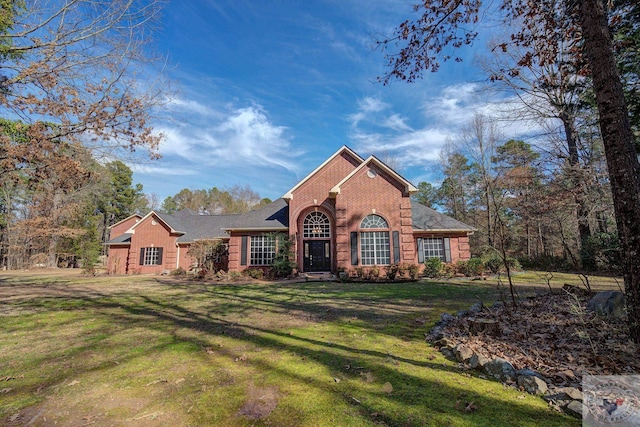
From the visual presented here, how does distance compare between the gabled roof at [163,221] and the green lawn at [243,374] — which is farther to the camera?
the gabled roof at [163,221]

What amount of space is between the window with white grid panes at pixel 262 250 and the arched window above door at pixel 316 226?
2216 mm

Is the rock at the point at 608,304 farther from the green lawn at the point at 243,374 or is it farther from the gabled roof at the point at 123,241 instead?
the gabled roof at the point at 123,241

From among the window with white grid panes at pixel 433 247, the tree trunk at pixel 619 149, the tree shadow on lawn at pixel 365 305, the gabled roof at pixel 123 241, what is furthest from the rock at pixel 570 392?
the gabled roof at pixel 123 241

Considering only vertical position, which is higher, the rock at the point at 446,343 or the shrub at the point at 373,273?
the shrub at the point at 373,273

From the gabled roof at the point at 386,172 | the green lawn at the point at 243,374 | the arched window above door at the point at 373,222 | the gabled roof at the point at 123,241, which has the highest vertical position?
the gabled roof at the point at 386,172

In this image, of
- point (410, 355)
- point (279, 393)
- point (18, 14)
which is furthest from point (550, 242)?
point (18, 14)

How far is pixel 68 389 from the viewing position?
359cm

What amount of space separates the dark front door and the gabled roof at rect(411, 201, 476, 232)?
5.72m

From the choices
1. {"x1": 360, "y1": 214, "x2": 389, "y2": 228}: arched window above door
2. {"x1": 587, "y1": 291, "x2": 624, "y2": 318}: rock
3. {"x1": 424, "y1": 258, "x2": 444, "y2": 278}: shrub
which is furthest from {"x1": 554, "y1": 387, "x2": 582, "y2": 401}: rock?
{"x1": 360, "y1": 214, "x2": 389, "y2": 228}: arched window above door

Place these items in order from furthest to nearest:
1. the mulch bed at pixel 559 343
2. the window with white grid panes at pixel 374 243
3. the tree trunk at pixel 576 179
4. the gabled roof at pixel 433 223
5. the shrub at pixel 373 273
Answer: the gabled roof at pixel 433 223 < the window with white grid panes at pixel 374 243 < the tree trunk at pixel 576 179 < the shrub at pixel 373 273 < the mulch bed at pixel 559 343

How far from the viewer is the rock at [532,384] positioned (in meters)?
3.19

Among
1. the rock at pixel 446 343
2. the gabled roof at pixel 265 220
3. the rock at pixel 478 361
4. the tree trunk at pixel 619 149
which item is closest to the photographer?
the rock at pixel 478 361

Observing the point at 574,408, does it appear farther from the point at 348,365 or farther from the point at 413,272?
the point at 413,272

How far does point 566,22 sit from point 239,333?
388 inches
